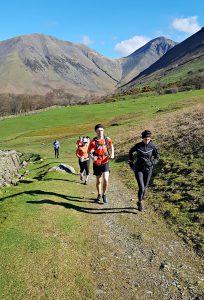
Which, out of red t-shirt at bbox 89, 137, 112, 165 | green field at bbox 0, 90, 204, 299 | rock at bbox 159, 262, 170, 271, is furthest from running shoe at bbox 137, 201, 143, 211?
rock at bbox 159, 262, 170, 271

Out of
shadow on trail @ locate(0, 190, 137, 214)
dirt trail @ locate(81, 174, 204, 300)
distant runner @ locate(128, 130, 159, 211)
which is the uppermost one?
distant runner @ locate(128, 130, 159, 211)

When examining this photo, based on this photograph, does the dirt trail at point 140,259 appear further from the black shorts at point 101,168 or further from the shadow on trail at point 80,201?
the black shorts at point 101,168

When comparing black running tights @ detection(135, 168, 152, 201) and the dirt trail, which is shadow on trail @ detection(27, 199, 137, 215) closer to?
the dirt trail

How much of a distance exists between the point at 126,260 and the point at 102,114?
88.1m

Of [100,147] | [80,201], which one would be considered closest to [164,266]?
[100,147]

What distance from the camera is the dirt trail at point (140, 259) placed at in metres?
9.61

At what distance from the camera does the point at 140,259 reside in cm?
1138

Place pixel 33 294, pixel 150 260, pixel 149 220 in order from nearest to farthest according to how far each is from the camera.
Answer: pixel 33 294
pixel 150 260
pixel 149 220

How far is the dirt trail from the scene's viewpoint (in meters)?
9.61

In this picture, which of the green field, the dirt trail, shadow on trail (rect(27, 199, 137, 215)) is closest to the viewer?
the dirt trail

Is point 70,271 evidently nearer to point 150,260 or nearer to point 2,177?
point 150,260

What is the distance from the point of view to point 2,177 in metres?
25.6

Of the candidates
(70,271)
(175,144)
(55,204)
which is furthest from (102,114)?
(70,271)

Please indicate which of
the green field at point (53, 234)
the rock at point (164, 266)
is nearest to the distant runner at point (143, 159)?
the green field at point (53, 234)
